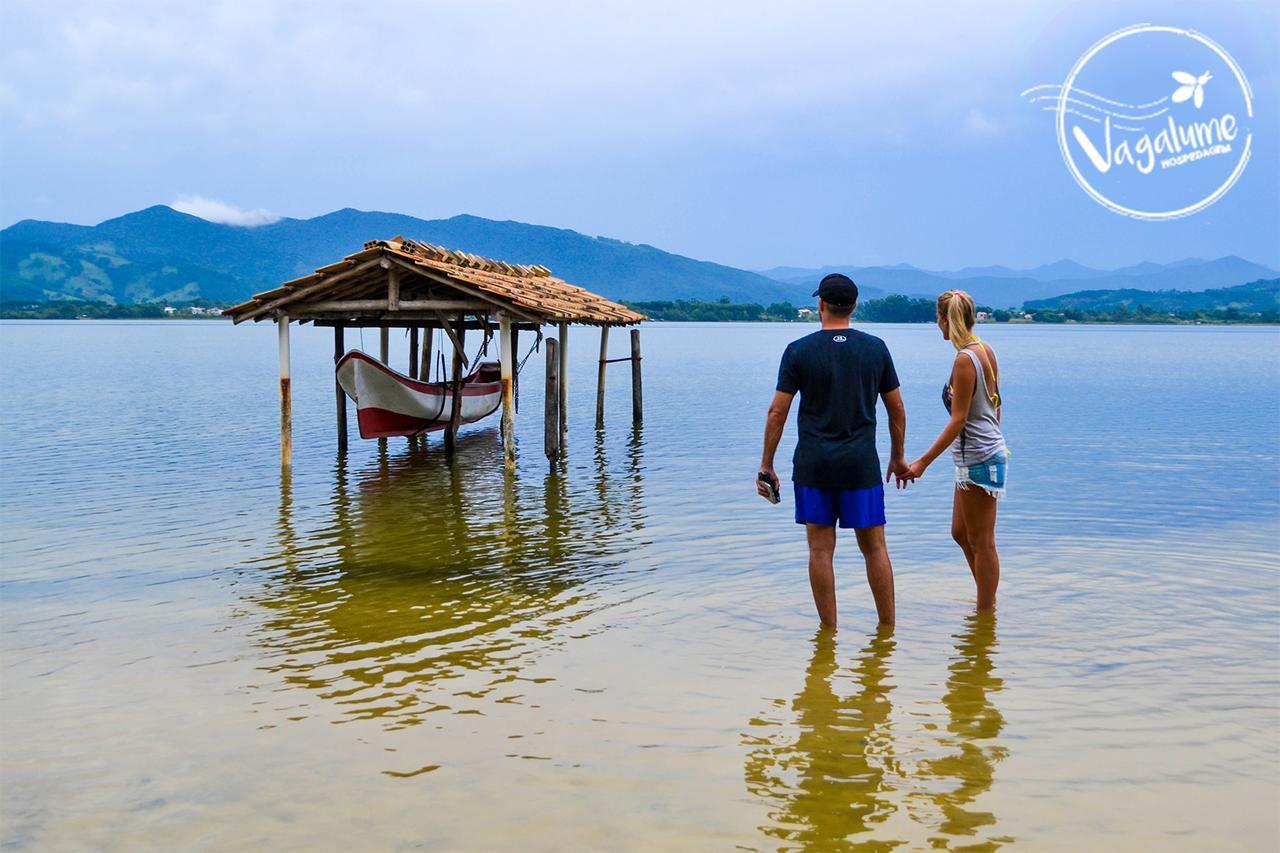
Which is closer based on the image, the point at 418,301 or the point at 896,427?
the point at 896,427

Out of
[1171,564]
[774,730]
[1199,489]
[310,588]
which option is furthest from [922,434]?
[774,730]

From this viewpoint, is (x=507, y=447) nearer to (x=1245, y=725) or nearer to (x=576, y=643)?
(x=576, y=643)

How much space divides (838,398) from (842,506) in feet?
2.22

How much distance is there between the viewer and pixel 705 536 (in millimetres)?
11641

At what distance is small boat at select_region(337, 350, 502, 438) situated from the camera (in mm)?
19000

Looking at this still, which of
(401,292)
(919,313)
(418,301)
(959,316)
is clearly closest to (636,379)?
(401,292)

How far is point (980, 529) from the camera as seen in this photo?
23.4ft

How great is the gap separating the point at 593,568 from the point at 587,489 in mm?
5517

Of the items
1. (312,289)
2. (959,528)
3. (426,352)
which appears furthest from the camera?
(426,352)

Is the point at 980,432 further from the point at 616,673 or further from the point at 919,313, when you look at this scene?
the point at 919,313

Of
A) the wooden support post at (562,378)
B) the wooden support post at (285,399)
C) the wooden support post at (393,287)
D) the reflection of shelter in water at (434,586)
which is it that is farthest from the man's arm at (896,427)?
the wooden support post at (562,378)

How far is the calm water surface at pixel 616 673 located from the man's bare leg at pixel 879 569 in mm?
267

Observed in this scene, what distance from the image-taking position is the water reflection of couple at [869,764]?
179 inches

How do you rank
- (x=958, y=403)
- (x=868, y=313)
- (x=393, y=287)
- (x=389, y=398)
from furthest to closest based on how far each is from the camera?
(x=868, y=313) < (x=389, y=398) < (x=393, y=287) < (x=958, y=403)
